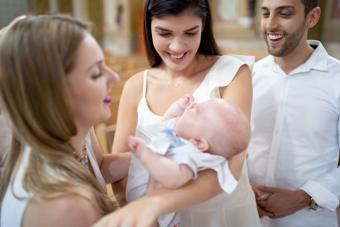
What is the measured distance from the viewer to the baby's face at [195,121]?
109 cm

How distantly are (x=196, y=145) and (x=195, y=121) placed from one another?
79mm

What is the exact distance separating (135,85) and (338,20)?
14.7ft

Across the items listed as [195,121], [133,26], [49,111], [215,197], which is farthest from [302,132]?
[133,26]

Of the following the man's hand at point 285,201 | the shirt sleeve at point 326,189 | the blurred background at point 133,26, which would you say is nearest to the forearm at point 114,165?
the blurred background at point 133,26

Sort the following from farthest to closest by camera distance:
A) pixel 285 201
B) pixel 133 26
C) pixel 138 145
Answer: pixel 133 26, pixel 285 201, pixel 138 145

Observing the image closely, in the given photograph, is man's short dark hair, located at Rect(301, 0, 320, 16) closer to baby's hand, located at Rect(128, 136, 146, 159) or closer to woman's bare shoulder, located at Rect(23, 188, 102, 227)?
baby's hand, located at Rect(128, 136, 146, 159)

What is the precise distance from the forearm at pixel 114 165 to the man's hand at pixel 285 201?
0.67 meters

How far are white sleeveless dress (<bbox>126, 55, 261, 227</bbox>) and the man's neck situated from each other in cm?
38

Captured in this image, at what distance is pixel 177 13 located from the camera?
1.33 m

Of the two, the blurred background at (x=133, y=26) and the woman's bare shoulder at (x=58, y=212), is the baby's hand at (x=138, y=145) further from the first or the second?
the blurred background at (x=133, y=26)

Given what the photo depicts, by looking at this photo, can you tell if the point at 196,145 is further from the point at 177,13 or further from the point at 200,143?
the point at 177,13

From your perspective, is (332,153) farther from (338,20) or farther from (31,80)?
(338,20)

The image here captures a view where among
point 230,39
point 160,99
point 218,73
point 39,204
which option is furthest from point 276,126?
point 230,39

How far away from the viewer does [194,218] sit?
1.33m
